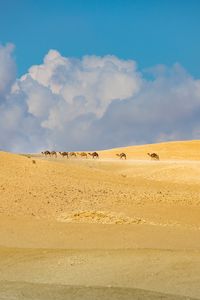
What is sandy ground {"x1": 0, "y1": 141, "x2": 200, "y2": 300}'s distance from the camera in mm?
10669

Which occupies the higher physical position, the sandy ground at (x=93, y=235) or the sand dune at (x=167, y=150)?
the sand dune at (x=167, y=150)

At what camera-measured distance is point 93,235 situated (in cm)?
1550

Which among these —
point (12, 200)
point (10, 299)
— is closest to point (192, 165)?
→ point (12, 200)

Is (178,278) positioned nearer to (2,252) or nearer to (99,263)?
(99,263)

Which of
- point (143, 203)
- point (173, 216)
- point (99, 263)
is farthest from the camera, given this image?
point (143, 203)

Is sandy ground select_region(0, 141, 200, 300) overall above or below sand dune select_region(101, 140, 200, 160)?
below

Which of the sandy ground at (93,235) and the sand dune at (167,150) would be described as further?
the sand dune at (167,150)

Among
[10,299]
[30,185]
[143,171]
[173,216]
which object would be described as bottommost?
[10,299]

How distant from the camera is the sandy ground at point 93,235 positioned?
10.7 m

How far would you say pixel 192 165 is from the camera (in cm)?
4178

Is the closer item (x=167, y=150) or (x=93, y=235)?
(x=93, y=235)

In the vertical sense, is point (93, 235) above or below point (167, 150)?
below

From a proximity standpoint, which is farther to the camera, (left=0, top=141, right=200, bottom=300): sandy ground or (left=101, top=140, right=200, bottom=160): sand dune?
(left=101, top=140, right=200, bottom=160): sand dune

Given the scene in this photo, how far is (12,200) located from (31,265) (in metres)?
8.35
